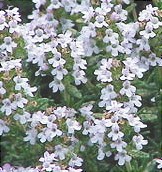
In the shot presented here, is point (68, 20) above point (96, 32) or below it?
above

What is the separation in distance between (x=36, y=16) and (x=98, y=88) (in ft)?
2.05

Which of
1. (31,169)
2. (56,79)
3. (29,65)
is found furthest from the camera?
(29,65)

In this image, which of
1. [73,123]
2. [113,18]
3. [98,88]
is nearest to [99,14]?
[113,18]

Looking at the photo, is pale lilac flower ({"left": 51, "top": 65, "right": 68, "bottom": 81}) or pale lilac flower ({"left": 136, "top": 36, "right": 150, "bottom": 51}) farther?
pale lilac flower ({"left": 136, "top": 36, "right": 150, "bottom": 51})

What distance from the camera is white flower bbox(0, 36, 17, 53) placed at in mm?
3158

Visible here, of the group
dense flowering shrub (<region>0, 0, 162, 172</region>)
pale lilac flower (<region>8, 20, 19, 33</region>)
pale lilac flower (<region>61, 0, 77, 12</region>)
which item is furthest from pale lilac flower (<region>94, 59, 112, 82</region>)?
pale lilac flower (<region>61, 0, 77, 12</region>)

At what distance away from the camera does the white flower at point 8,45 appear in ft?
10.4

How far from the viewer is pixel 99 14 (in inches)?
128

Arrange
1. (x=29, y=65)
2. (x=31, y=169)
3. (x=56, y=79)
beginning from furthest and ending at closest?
1. (x=29, y=65)
2. (x=56, y=79)
3. (x=31, y=169)

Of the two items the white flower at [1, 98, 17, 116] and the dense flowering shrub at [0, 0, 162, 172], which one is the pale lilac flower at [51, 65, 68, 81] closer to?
the dense flowering shrub at [0, 0, 162, 172]

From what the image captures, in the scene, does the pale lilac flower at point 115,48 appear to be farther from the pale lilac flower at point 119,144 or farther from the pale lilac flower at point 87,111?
the pale lilac flower at point 119,144

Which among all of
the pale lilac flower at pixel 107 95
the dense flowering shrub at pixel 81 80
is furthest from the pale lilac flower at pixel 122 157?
the pale lilac flower at pixel 107 95

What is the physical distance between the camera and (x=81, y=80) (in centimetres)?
321

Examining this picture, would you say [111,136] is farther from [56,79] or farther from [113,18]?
[113,18]
